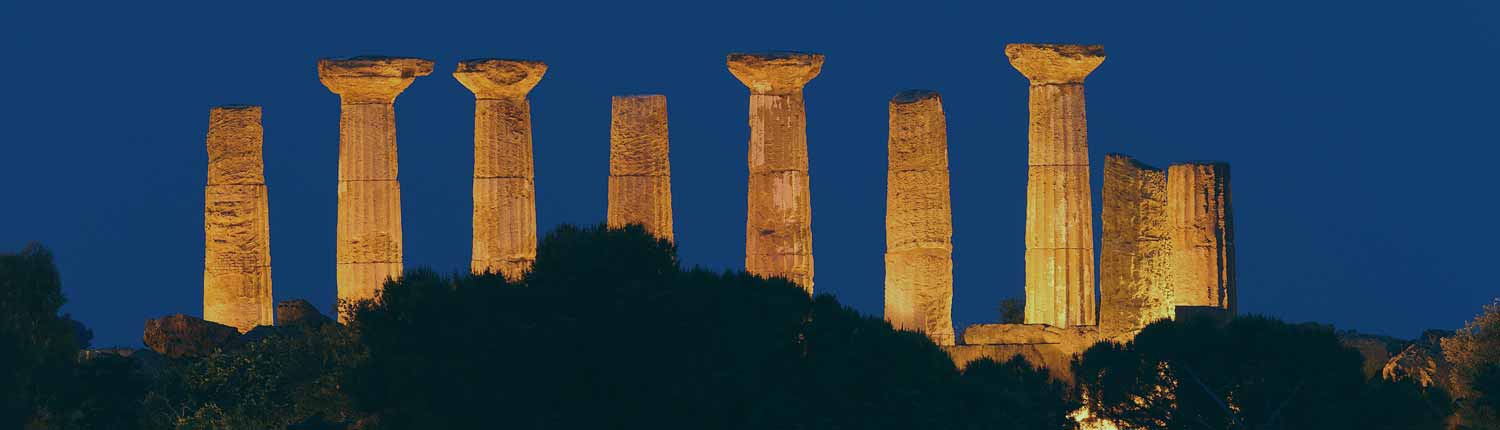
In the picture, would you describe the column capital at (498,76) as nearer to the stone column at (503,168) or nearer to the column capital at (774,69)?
the stone column at (503,168)

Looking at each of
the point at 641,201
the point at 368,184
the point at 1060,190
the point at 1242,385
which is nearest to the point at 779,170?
the point at 641,201

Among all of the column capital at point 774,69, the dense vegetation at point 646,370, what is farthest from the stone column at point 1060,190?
the dense vegetation at point 646,370

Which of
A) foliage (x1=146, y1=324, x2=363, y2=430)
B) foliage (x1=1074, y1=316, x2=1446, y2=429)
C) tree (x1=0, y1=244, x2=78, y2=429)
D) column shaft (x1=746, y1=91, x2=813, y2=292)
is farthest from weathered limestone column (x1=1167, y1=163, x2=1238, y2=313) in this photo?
tree (x1=0, y1=244, x2=78, y2=429)

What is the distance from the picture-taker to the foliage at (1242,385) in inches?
1935

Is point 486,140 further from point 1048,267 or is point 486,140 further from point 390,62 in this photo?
point 1048,267

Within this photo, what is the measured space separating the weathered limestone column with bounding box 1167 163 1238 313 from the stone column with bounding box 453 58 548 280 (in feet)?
35.5

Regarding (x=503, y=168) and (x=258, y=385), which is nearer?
(x=258, y=385)

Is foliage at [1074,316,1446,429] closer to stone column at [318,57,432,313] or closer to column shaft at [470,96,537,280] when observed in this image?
column shaft at [470,96,537,280]

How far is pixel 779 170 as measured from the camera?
58.5 metres

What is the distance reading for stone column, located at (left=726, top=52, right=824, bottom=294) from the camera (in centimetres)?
5809

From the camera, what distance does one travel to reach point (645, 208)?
2309 inches

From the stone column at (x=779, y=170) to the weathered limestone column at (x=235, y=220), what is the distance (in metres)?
8.15

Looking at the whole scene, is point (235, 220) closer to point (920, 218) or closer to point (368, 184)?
point (368, 184)

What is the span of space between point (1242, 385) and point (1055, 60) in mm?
10342
